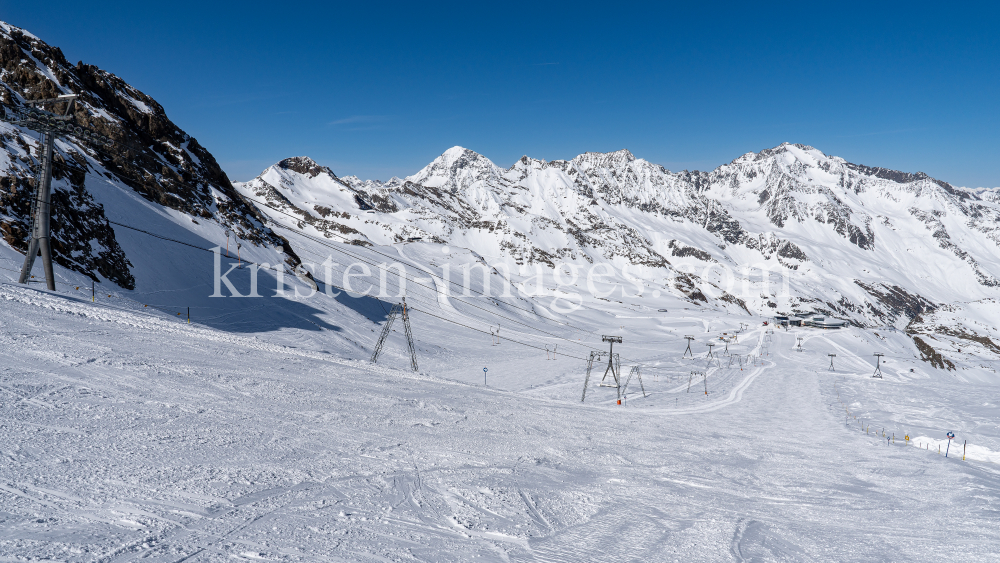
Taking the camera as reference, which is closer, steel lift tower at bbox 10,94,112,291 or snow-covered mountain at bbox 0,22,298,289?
steel lift tower at bbox 10,94,112,291

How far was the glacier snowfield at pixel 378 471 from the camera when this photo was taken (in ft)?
21.4

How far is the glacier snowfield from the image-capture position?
6535mm

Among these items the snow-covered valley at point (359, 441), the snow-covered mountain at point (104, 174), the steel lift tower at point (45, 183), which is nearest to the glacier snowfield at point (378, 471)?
the snow-covered valley at point (359, 441)

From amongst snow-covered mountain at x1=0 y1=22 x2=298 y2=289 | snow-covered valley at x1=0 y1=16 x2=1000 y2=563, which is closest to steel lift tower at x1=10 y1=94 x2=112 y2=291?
snow-covered valley at x1=0 y1=16 x2=1000 y2=563

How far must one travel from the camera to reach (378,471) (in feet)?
31.3

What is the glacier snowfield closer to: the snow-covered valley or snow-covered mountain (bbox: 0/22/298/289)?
the snow-covered valley

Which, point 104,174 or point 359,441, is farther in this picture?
point 104,174

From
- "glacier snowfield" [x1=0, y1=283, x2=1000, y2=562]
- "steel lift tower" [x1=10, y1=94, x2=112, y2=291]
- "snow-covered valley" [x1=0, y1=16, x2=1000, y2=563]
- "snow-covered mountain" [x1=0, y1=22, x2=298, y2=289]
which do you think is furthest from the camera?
"snow-covered mountain" [x1=0, y1=22, x2=298, y2=289]

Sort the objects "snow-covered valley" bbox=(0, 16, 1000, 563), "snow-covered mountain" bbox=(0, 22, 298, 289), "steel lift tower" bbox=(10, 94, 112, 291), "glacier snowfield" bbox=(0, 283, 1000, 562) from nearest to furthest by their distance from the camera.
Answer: "glacier snowfield" bbox=(0, 283, 1000, 562) < "snow-covered valley" bbox=(0, 16, 1000, 563) < "steel lift tower" bbox=(10, 94, 112, 291) < "snow-covered mountain" bbox=(0, 22, 298, 289)

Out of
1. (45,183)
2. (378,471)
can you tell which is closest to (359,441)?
(378,471)

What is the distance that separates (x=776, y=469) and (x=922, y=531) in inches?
194

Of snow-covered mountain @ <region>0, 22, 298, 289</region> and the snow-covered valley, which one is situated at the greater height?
snow-covered mountain @ <region>0, 22, 298, 289</region>

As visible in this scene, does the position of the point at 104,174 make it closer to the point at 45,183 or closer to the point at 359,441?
the point at 45,183

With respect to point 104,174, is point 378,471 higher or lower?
lower
